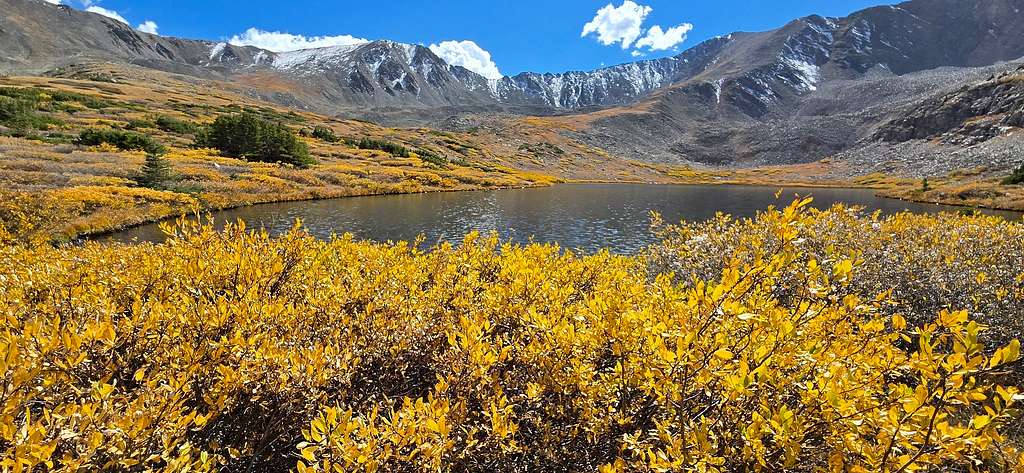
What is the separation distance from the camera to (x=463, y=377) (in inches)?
151

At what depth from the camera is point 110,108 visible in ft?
Result: 250

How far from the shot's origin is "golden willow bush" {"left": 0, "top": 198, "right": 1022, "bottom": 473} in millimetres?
2592

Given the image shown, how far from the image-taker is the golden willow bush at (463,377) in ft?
8.50

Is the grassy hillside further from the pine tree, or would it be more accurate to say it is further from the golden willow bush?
the golden willow bush

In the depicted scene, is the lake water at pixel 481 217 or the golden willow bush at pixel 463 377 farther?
the lake water at pixel 481 217

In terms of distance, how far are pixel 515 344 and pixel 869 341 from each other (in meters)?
3.59

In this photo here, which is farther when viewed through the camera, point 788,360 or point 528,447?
point 528,447

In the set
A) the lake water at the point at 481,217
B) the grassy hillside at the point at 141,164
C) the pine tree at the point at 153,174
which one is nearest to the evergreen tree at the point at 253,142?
the grassy hillside at the point at 141,164

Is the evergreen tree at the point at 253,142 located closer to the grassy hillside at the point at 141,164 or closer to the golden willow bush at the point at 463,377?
the grassy hillside at the point at 141,164

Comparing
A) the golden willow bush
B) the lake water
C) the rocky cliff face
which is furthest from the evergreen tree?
the rocky cliff face

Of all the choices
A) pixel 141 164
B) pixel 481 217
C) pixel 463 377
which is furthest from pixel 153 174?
pixel 463 377

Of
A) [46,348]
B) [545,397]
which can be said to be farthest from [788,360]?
[46,348]

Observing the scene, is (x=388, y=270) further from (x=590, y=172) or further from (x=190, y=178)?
(x=590, y=172)

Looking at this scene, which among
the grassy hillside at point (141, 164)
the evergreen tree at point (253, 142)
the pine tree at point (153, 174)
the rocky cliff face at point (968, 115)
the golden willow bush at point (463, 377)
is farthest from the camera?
the rocky cliff face at point (968, 115)
